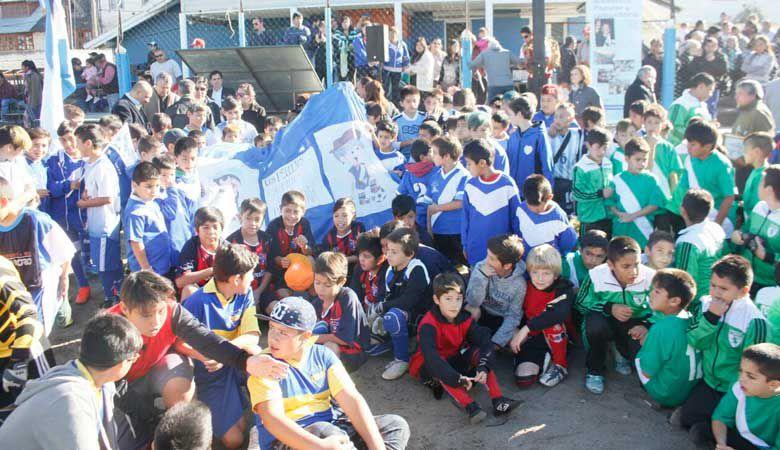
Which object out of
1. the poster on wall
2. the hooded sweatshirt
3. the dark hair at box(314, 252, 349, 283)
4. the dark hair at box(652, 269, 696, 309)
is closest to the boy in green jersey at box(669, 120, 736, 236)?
the dark hair at box(652, 269, 696, 309)

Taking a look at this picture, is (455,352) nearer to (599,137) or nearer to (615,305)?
(615,305)

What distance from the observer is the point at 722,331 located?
12.5 ft

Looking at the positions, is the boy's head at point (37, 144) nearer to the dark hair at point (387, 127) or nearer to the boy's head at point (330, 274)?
the dark hair at point (387, 127)

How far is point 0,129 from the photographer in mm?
5801

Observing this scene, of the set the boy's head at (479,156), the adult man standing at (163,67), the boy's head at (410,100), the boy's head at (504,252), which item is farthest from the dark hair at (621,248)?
the adult man standing at (163,67)

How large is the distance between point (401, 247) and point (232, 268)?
1354mm

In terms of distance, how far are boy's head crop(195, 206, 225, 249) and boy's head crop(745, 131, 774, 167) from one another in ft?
14.2

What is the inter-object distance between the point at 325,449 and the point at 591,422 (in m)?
1.85

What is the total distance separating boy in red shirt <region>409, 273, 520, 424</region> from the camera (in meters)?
4.21

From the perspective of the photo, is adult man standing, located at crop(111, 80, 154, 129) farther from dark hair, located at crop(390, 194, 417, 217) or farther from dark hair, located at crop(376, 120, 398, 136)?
dark hair, located at crop(390, 194, 417, 217)

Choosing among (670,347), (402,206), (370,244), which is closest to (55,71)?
(402,206)

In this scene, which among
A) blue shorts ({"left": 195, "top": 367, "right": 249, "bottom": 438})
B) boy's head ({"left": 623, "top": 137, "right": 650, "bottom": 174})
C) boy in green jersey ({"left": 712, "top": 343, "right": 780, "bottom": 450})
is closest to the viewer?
boy in green jersey ({"left": 712, "top": 343, "right": 780, "bottom": 450})

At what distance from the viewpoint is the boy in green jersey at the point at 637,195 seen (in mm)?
5758

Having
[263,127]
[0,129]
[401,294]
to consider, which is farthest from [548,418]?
[263,127]
